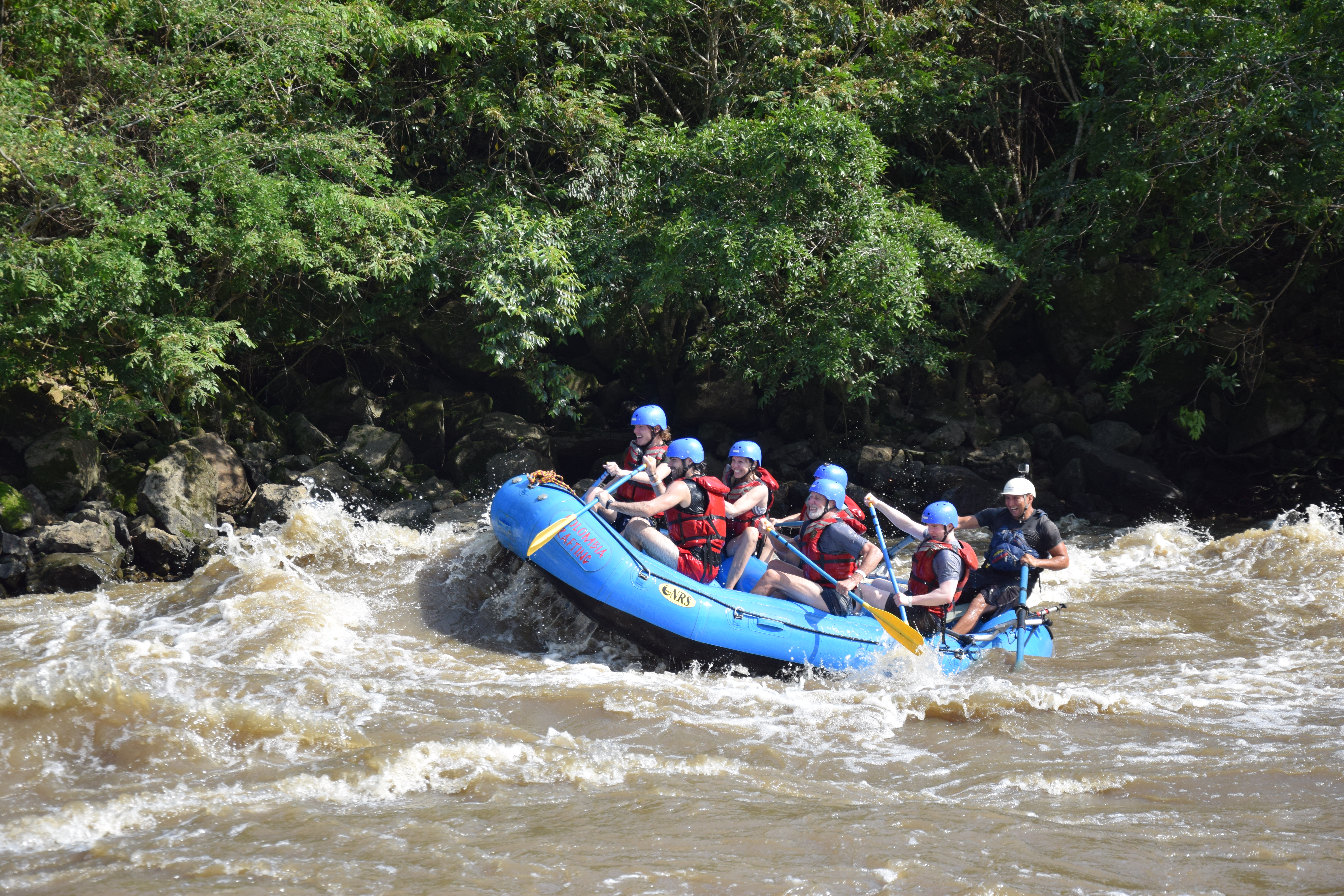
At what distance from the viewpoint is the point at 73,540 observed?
8.03 m

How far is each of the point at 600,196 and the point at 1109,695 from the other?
7.56 metres

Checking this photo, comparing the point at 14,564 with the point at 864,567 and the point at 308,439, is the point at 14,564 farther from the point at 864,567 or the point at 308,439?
the point at 864,567

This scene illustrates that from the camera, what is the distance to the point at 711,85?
11742 millimetres

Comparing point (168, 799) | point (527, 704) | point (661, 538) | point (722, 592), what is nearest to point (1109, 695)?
point (722, 592)

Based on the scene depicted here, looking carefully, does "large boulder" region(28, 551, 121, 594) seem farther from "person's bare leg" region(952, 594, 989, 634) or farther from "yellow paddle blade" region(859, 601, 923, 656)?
"person's bare leg" region(952, 594, 989, 634)

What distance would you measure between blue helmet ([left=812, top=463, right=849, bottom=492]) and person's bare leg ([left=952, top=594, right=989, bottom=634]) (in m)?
1.09

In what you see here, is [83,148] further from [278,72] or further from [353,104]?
[353,104]

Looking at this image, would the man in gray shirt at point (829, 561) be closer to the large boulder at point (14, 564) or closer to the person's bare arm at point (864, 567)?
the person's bare arm at point (864, 567)

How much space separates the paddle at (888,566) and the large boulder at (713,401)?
6399 millimetres

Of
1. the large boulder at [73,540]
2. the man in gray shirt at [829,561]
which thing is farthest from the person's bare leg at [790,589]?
the large boulder at [73,540]

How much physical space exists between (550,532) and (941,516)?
2386 mm

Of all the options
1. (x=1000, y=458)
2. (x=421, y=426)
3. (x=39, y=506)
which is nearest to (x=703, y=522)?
(x=39, y=506)

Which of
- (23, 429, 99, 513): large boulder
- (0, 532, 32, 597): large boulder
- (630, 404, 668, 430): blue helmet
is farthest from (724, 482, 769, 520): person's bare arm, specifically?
(23, 429, 99, 513): large boulder

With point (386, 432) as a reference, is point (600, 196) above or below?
above
